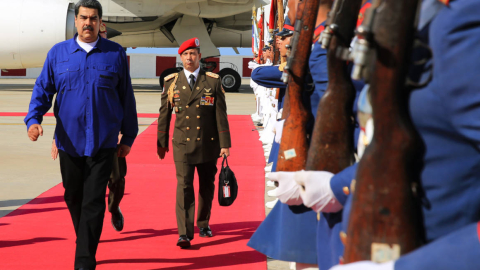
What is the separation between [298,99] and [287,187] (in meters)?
0.71

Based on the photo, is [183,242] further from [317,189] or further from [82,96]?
[317,189]

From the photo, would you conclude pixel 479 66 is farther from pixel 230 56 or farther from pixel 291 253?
pixel 230 56

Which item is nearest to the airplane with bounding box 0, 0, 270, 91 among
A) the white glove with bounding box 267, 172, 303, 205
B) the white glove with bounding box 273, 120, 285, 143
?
the white glove with bounding box 273, 120, 285, 143

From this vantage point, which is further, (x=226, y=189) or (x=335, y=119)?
(x=226, y=189)

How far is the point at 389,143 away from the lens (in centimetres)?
113

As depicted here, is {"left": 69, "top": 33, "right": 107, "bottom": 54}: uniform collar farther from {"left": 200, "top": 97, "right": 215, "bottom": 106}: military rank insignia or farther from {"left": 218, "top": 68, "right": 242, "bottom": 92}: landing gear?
{"left": 218, "top": 68, "right": 242, "bottom": 92}: landing gear

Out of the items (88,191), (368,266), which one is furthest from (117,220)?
(368,266)

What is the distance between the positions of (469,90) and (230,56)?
38978 mm

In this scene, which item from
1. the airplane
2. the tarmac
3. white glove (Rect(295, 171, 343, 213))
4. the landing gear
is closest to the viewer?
white glove (Rect(295, 171, 343, 213))

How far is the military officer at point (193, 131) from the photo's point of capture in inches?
177

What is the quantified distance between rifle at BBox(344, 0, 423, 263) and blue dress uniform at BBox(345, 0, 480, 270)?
0.03 metres

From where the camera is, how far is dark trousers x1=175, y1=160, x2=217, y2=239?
4.43 metres

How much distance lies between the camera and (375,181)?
3.74 feet

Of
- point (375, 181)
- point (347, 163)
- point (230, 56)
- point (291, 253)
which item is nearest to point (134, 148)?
point (291, 253)
